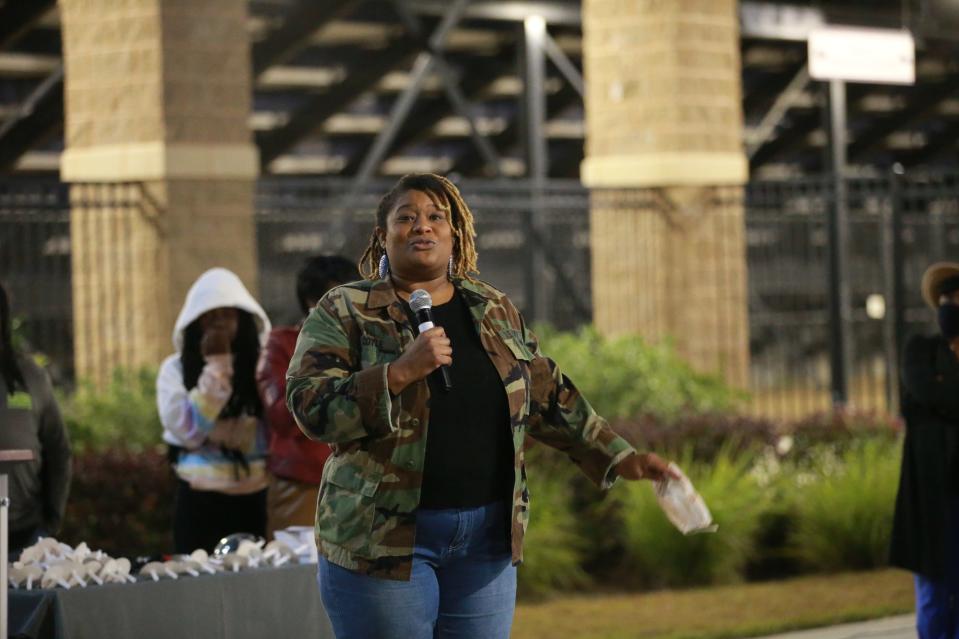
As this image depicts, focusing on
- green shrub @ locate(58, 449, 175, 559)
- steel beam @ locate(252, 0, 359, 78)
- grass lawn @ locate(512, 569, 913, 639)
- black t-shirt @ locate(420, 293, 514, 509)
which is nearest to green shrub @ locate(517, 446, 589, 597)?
grass lawn @ locate(512, 569, 913, 639)

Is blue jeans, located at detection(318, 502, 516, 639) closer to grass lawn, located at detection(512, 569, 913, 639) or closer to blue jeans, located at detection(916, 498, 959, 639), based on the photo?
blue jeans, located at detection(916, 498, 959, 639)

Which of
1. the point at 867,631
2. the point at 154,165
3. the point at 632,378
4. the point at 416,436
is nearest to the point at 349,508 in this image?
Answer: the point at 416,436

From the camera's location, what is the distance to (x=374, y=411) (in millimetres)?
4090

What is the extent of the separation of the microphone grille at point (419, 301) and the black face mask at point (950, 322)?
3.38 meters

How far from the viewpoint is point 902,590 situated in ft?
32.4

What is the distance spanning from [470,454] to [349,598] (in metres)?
0.46

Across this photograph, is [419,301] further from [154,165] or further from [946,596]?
[154,165]

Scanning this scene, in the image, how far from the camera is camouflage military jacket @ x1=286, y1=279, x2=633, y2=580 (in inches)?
163

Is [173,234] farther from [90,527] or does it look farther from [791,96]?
[791,96]

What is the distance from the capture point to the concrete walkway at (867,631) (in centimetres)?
860

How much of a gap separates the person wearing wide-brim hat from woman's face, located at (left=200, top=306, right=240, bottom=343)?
2.71 metres

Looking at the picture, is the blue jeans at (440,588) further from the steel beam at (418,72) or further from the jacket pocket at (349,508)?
the steel beam at (418,72)

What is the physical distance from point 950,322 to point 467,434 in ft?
10.9

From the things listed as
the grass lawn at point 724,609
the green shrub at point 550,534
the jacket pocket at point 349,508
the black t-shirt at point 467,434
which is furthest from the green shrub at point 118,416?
the black t-shirt at point 467,434
